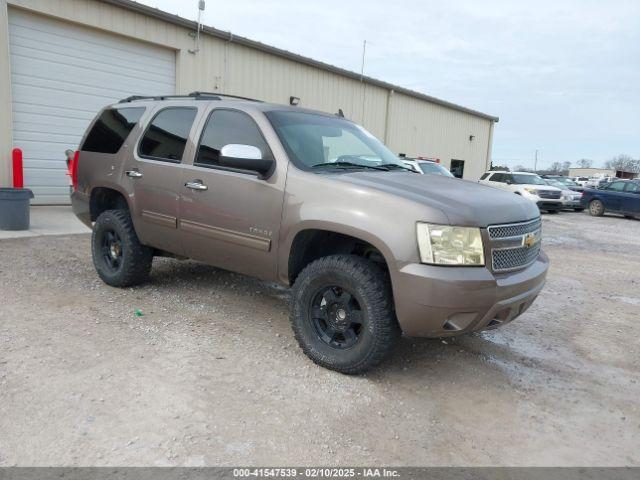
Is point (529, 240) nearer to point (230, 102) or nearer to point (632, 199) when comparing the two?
point (230, 102)

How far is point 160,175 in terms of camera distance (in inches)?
188

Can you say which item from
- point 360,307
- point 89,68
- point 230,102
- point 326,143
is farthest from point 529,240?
point 89,68

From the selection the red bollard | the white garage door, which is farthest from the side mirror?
the white garage door

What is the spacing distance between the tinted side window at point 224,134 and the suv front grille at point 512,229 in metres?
1.91

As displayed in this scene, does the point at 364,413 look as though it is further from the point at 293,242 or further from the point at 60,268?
the point at 60,268

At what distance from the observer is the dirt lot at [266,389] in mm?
2818

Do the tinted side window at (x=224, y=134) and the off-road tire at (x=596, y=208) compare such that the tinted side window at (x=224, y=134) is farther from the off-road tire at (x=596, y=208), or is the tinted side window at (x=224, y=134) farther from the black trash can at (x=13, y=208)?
the off-road tire at (x=596, y=208)

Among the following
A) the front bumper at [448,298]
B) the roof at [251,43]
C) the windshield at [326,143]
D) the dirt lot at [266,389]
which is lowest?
the dirt lot at [266,389]

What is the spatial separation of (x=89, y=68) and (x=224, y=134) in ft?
27.0

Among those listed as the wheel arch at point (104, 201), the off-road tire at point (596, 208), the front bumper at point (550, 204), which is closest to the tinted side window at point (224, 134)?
the wheel arch at point (104, 201)

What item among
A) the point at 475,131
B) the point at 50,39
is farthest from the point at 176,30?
the point at 475,131

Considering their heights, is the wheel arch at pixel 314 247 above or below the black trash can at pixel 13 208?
above

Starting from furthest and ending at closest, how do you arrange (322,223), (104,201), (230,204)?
(104,201) < (230,204) < (322,223)

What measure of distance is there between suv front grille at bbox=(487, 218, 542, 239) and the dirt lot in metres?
1.11
